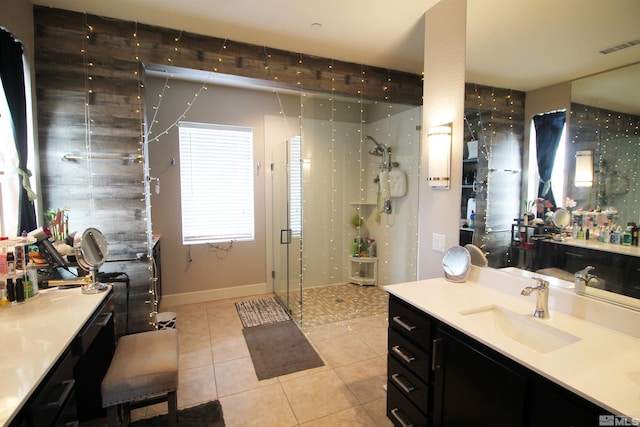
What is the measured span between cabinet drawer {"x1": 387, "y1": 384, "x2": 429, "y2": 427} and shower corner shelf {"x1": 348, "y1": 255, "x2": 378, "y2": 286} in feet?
8.97

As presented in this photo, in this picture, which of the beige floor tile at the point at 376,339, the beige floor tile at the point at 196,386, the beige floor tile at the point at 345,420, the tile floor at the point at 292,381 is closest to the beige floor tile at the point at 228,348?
the tile floor at the point at 292,381

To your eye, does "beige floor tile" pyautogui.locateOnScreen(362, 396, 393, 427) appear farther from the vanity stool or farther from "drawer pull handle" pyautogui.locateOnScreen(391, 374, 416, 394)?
the vanity stool

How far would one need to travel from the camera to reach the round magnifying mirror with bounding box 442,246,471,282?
1.96 m

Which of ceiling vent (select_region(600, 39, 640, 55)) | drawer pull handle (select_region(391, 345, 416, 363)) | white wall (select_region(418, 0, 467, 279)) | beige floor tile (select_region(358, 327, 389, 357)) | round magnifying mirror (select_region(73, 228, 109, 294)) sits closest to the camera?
ceiling vent (select_region(600, 39, 640, 55))

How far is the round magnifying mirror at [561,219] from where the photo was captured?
1498 millimetres

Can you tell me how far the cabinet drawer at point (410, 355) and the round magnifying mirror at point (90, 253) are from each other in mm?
1896

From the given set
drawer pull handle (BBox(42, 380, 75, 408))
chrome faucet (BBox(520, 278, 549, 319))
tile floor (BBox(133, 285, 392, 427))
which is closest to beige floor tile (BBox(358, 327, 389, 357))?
tile floor (BBox(133, 285, 392, 427))

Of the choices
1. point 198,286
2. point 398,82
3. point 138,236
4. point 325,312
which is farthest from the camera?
point 198,286

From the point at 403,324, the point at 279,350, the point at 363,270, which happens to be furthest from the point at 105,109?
the point at 363,270

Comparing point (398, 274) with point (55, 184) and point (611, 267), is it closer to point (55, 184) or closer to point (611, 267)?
point (611, 267)

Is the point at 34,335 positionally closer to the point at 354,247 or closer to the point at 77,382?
the point at 77,382

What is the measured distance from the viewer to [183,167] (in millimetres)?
3908

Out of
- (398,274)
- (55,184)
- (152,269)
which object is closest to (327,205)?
(398,274)

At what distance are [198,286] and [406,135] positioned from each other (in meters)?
3.50
